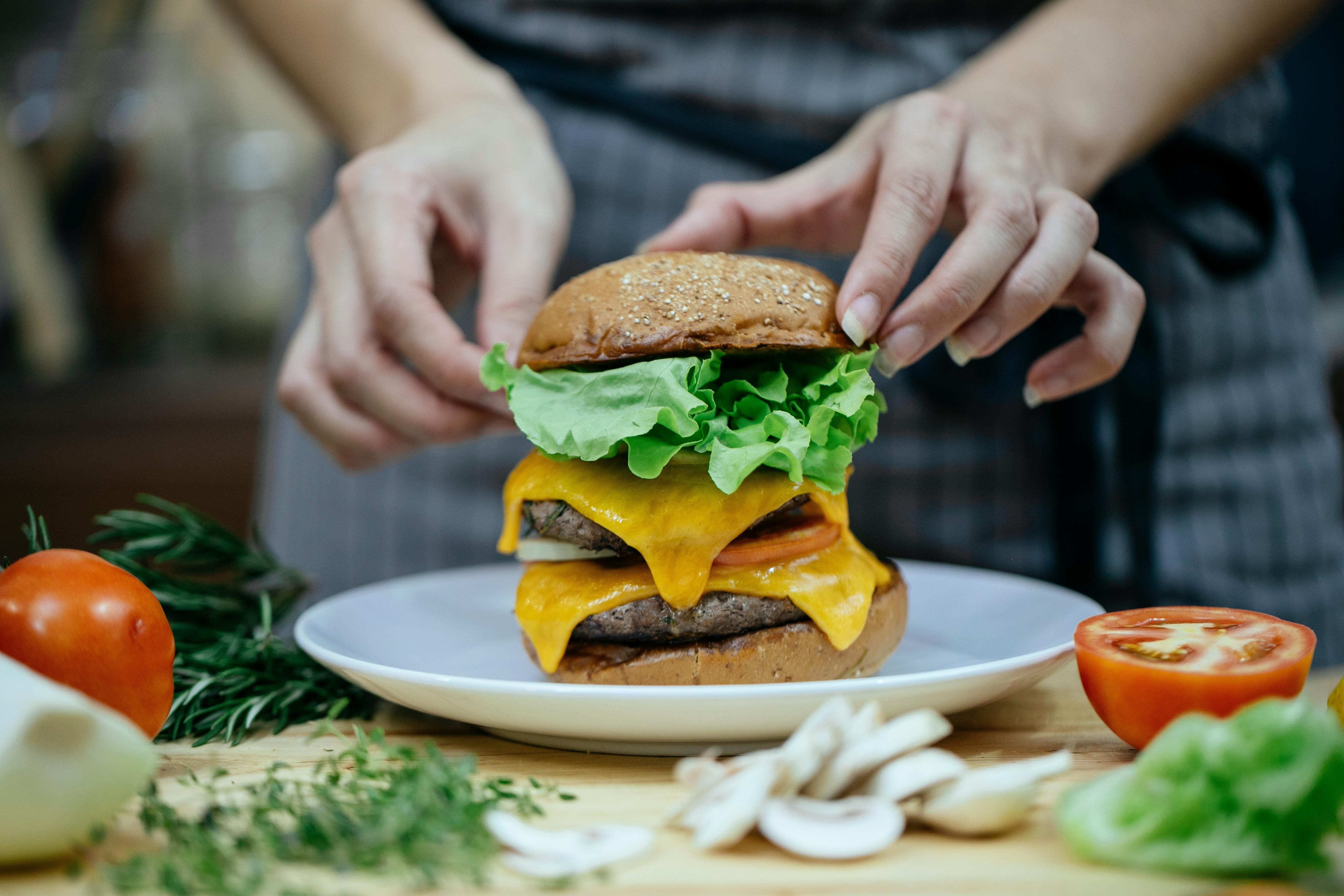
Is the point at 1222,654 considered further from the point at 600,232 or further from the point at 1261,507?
the point at 600,232

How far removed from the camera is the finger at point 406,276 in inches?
77.7

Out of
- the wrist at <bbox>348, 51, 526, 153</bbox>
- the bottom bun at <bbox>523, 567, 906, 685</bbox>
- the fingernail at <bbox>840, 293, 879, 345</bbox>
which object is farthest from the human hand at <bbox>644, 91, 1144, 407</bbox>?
the wrist at <bbox>348, 51, 526, 153</bbox>

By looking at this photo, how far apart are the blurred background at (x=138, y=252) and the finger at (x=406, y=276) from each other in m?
2.66

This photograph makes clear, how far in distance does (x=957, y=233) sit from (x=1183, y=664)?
1093 millimetres

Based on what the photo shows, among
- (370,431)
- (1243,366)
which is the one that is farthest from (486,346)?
(1243,366)

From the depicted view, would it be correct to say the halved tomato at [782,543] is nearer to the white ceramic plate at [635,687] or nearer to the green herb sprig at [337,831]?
the white ceramic plate at [635,687]

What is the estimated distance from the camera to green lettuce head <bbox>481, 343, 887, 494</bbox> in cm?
157

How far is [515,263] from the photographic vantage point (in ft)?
6.95

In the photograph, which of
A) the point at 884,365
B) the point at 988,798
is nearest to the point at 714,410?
the point at 884,365

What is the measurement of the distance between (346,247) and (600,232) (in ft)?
2.30

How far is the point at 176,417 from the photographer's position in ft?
15.6

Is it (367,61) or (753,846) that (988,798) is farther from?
(367,61)

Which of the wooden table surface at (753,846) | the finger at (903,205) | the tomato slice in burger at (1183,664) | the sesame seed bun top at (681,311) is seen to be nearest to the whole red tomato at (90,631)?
the wooden table surface at (753,846)

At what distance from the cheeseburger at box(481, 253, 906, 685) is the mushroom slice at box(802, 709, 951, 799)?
0.45m
